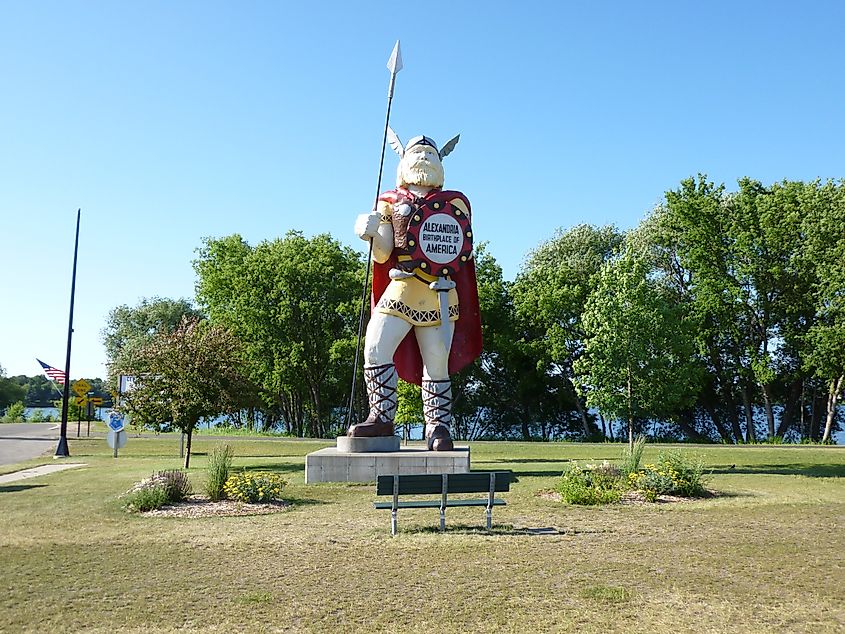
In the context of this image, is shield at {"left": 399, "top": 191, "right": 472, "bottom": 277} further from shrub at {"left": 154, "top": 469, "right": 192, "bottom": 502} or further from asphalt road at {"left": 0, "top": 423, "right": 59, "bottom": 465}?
asphalt road at {"left": 0, "top": 423, "right": 59, "bottom": 465}

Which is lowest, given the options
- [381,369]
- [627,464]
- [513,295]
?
[627,464]

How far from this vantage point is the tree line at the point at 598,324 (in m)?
Result: 30.8

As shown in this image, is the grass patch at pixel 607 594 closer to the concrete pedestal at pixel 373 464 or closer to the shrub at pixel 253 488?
the shrub at pixel 253 488

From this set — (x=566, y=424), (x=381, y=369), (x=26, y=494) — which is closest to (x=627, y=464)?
(x=381, y=369)

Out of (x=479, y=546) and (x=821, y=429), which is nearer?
(x=479, y=546)

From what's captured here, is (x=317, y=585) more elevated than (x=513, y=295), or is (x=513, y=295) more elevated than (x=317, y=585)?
(x=513, y=295)

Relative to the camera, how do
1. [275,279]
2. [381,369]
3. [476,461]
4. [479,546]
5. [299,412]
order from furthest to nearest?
[299,412] < [275,279] < [476,461] < [381,369] < [479,546]

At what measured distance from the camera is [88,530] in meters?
9.62

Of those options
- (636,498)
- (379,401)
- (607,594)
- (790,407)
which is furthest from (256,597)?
(790,407)

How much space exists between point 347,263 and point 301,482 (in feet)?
80.5

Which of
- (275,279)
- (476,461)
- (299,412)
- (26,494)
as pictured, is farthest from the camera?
(299,412)

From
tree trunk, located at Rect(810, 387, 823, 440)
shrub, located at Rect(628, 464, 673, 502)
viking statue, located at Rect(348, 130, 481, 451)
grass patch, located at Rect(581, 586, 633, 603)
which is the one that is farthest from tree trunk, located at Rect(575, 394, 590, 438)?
grass patch, located at Rect(581, 586, 633, 603)

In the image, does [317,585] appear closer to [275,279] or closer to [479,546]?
[479,546]

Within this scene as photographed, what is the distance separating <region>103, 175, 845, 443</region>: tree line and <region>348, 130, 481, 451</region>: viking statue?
10.00m
